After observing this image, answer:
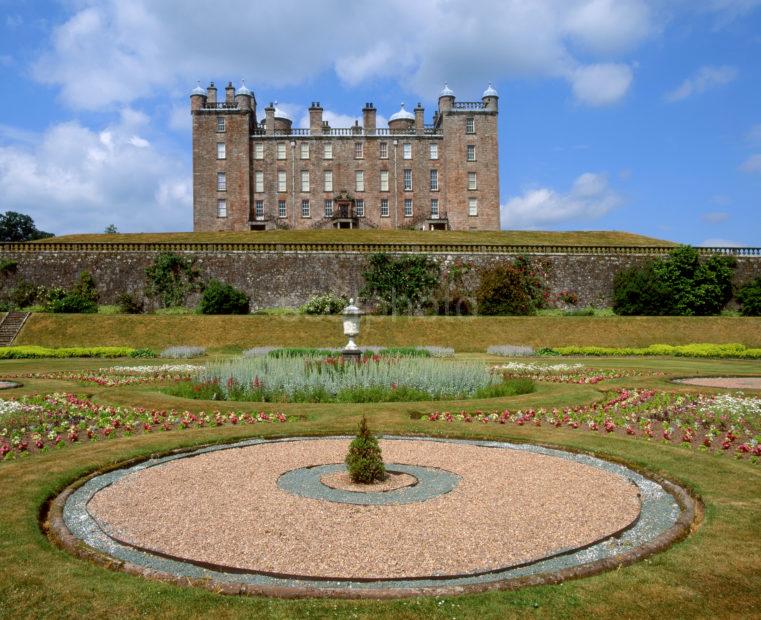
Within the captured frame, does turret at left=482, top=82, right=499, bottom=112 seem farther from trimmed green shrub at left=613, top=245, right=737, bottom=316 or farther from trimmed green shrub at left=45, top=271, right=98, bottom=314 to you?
trimmed green shrub at left=45, top=271, right=98, bottom=314

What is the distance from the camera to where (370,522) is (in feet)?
21.5

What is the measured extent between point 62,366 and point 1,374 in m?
3.25

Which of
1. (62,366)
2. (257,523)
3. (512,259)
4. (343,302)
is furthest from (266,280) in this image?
(257,523)

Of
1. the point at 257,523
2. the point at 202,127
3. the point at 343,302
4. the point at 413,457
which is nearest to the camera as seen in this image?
the point at 257,523

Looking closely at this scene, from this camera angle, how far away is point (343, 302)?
40.0m

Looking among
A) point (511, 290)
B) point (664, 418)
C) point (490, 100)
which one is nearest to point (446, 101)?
point (490, 100)

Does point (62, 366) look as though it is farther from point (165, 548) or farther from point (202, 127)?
point (202, 127)

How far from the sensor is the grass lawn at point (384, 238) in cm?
4862

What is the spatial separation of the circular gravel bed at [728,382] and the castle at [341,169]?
1718 inches

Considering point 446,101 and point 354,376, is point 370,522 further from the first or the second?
point 446,101

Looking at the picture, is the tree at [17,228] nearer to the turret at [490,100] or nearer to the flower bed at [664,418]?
the turret at [490,100]

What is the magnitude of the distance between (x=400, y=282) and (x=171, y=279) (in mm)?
14893

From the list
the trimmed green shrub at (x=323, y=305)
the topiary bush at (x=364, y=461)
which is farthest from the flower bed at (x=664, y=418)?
the trimmed green shrub at (x=323, y=305)

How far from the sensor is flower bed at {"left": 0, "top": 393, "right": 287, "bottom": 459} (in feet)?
35.6
